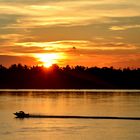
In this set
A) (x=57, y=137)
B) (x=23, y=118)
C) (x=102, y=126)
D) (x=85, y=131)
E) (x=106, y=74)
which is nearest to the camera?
(x=57, y=137)

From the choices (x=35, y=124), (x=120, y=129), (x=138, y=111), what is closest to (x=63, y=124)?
(x=35, y=124)

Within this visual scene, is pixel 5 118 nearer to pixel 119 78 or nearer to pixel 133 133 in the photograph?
pixel 133 133

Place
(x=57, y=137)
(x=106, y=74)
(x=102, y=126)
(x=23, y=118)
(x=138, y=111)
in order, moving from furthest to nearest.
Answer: (x=106, y=74)
(x=138, y=111)
(x=23, y=118)
(x=102, y=126)
(x=57, y=137)

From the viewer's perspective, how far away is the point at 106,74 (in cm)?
18950

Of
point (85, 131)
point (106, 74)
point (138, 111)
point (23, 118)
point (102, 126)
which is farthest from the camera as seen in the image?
point (106, 74)

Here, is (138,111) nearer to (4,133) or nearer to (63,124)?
(63,124)

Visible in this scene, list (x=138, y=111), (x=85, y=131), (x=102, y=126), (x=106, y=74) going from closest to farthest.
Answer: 1. (x=85, y=131)
2. (x=102, y=126)
3. (x=138, y=111)
4. (x=106, y=74)

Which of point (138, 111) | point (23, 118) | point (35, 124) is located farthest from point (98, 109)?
point (35, 124)

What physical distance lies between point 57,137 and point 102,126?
10.0 meters

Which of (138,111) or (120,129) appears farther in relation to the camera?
(138,111)

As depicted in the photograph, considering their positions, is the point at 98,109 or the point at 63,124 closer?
the point at 63,124

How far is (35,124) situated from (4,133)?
9152 mm

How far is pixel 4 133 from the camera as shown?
53500mm

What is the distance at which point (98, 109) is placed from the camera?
8600 cm
